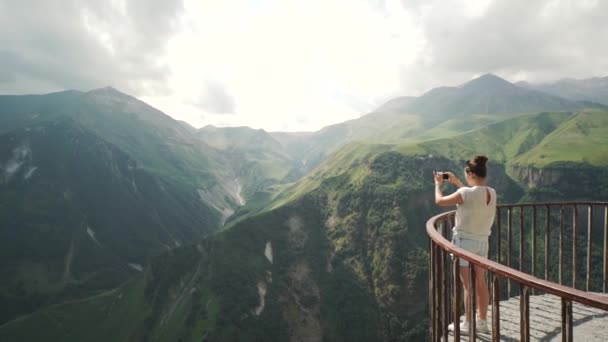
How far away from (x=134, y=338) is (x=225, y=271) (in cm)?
2929

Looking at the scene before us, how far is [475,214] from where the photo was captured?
206 inches

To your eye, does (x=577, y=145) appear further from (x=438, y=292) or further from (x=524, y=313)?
(x=524, y=313)

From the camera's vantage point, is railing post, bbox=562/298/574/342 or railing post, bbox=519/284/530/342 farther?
railing post, bbox=519/284/530/342

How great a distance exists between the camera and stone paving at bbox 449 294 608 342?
5.80 m

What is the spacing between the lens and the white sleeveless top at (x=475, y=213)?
5.12m

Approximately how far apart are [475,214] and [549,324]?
2.70 meters

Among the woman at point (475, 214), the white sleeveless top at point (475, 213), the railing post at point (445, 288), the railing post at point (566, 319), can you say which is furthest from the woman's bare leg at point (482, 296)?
the railing post at point (566, 319)

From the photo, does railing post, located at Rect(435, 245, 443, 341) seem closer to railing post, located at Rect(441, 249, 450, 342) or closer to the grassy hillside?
railing post, located at Rect(441, 249, 450, 342)

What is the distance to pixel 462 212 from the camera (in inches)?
209

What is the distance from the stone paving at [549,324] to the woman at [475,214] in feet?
2.05

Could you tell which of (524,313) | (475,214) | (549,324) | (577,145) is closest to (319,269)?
(577,145)

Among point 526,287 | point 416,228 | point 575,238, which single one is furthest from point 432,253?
point 416,228

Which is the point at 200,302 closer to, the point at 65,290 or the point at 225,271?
the point at 225,271

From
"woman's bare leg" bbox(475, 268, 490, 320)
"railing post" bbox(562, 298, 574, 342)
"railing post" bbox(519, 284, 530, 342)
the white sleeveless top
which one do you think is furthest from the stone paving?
"railing post" bbox(562, 298, 574, 342)
